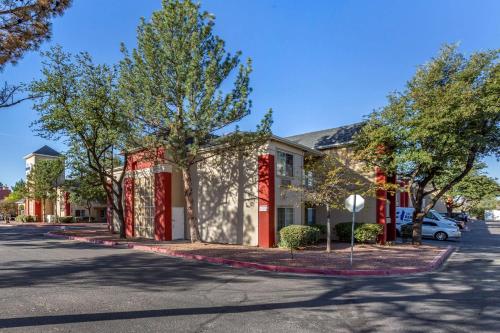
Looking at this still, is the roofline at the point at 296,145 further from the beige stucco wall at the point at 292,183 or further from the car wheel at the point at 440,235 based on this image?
the car wheel at the point at 440,235

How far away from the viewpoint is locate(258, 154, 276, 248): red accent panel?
60.7ft

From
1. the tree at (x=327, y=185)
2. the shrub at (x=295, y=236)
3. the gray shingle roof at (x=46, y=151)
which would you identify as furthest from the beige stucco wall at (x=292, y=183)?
the gray shingle roof at (x=46, y=151)

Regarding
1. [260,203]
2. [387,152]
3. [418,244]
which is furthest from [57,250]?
[418,244]

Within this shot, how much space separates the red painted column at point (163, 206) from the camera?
22219 millimetres

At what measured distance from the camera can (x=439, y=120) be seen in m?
16.6

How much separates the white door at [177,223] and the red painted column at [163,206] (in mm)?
302

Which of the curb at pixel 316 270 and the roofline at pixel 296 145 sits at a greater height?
the roofline at pixel 296 145

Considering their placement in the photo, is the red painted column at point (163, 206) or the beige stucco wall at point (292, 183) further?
the red painted column at point (163, 206)

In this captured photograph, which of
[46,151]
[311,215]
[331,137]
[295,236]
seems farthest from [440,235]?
[46,151]

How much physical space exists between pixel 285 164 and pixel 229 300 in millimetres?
13059

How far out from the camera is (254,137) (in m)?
18.1

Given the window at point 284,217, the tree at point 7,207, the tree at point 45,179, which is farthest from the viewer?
the tree at point 7,207

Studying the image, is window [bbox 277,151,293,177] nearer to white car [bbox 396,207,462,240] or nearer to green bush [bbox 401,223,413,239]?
green bush [bbox 401,223,413,239]

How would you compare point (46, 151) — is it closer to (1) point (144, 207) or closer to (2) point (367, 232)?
(1) point (144, 207)
